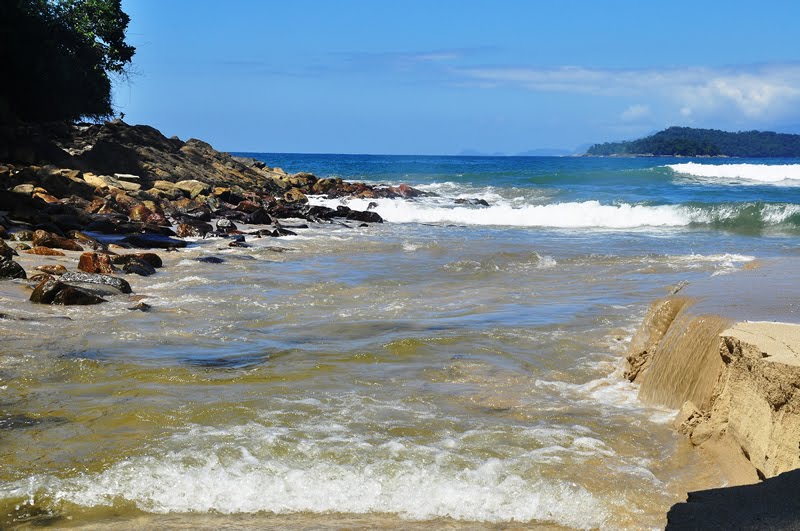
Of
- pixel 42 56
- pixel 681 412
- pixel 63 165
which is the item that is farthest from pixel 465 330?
pixel 42 56

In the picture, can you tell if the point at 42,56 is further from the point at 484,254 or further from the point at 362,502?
the point at 362,502

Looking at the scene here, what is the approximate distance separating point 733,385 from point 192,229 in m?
15.0

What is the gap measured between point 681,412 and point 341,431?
219 centimetres

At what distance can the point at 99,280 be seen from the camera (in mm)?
10516

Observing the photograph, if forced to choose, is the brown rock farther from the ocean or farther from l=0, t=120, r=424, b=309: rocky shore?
the ocean

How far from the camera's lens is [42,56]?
27562mm

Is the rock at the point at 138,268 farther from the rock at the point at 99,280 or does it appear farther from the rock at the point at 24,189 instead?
the rock at the point at 24,189

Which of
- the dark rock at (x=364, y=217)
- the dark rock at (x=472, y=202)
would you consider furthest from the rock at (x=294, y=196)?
the dark rock at (x=472, y=202)

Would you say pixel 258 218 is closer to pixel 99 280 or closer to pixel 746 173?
pixel 99 280

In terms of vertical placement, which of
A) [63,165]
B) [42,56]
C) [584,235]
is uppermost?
[42,56]

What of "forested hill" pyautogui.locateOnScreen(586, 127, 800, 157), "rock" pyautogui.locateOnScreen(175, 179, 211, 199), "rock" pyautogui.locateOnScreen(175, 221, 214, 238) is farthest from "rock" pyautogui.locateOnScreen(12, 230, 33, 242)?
"forested hill" pyautogui.locateOnScreen(586, 127, 800, 157)

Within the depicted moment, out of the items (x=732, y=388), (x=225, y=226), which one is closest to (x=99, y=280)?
(x=732, y=388)

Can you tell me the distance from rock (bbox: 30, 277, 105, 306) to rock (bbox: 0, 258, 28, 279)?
1.07 metres

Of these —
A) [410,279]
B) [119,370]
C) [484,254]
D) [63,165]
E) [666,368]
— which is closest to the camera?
[666,368]
